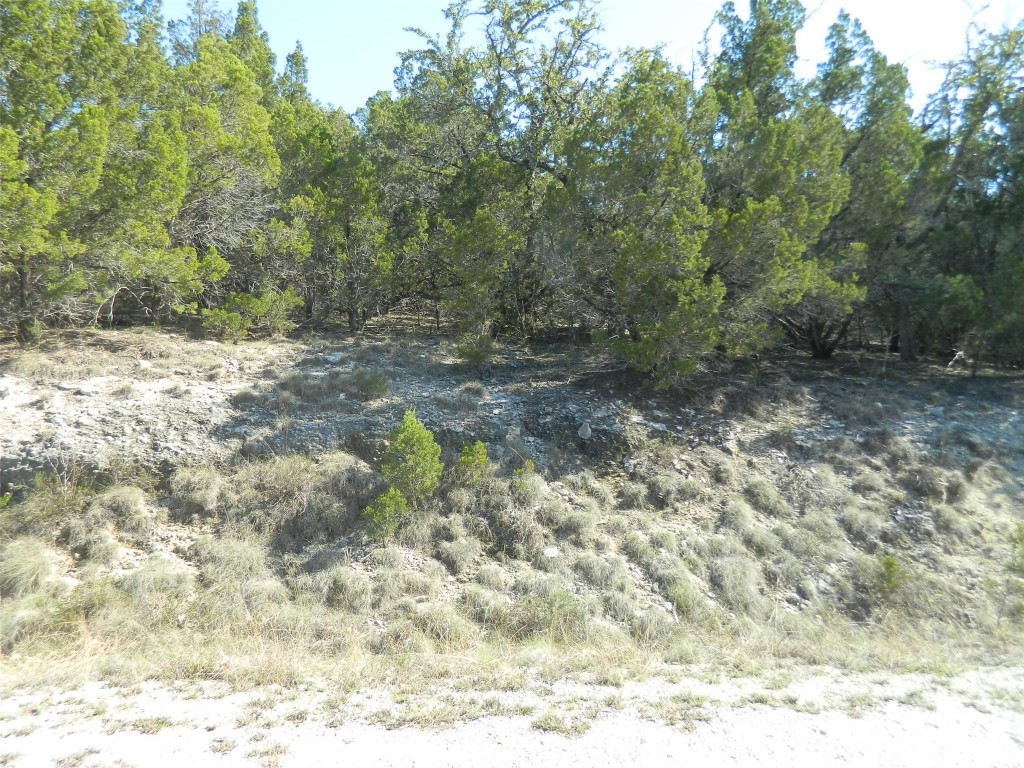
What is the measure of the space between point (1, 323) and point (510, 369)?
9.21 m

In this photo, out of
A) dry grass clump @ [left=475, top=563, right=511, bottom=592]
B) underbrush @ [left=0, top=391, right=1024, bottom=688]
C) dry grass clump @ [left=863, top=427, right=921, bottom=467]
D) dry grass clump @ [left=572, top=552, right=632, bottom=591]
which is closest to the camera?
underbrush @ [left=0, top=391, right=1024, bottom=688]

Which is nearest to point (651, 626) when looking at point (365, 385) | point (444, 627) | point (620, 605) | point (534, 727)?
point (620, 605)

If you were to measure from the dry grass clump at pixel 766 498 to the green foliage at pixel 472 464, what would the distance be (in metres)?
4.24

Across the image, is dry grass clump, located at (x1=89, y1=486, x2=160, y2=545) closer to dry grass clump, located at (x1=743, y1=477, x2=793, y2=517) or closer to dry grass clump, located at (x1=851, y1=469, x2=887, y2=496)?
dry grass clump, located at (x1=743, y1=477, x2=793, y2=517)

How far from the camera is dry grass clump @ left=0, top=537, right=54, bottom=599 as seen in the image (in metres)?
6.80

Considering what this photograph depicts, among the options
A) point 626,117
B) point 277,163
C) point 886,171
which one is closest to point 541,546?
point 626,117

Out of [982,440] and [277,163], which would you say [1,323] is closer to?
[277,163]

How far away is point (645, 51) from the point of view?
1373cm

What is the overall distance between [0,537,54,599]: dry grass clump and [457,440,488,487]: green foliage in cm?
512

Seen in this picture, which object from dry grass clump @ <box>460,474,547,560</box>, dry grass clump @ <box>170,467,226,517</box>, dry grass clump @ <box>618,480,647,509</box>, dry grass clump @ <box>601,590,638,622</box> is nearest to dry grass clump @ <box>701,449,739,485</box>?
dry grass clump @ <box>618,480,647,509</box>

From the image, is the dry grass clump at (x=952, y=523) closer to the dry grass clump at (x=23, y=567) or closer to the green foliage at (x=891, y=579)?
the green foliage at (x=891, y=579)

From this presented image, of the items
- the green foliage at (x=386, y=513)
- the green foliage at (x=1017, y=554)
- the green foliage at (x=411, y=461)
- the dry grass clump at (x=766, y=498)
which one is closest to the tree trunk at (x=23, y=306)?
the green foliage at (x=411, y=461)

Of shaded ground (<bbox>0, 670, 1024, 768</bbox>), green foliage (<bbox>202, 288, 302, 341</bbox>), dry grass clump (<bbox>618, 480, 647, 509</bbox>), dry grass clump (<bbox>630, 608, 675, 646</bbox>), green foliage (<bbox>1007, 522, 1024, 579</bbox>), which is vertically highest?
green foliage (<bbox>202, 288, 302, 341</bbox>)

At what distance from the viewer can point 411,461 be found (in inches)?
330
